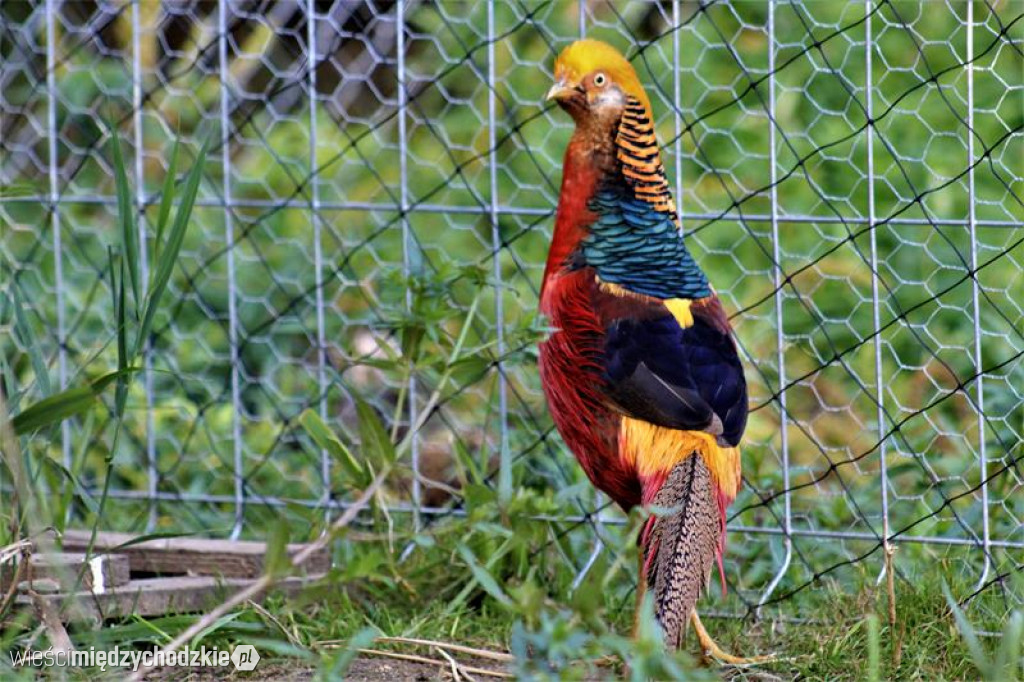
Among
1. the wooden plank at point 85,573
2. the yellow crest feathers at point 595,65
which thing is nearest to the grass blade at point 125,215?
the wooden plank at point 85,573

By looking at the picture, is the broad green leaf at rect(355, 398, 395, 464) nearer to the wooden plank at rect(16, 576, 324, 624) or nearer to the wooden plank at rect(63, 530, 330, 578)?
the wooden plank at rect(16, 576, 324, 624)

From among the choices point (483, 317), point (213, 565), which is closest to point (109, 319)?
point (483, 317)

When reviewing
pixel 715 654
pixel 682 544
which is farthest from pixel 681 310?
pixel 715 654

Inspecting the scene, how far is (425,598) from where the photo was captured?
9.50ft

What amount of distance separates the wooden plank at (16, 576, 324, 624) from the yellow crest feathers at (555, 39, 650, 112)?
43.2 inches

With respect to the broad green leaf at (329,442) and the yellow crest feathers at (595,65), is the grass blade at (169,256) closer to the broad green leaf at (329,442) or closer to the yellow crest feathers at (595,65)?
the broad green leaf at (329,442)

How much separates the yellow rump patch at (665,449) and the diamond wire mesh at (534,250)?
27 cm

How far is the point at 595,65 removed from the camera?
2717 millimetres

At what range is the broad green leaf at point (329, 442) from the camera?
8.02 feet

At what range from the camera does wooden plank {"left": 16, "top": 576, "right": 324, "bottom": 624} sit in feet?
8.42

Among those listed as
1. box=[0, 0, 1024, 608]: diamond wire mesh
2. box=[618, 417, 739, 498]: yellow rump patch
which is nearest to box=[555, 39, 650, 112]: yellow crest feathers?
box=[0, 0, 1024, 608]: diamond wire mesh

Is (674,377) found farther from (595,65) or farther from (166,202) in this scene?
(166,202)

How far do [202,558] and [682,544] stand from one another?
3.68 ft

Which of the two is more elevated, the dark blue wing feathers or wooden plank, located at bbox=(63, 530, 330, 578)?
the dark blue wing feathers
